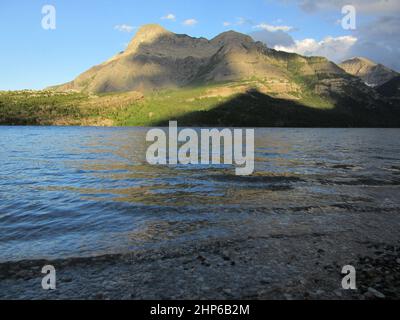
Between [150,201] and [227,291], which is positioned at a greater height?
[150,201]

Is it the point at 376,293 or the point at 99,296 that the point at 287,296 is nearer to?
the point at 376,293

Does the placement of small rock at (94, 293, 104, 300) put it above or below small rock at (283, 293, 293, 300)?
above

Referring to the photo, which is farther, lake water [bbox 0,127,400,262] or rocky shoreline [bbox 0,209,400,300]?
lake water [bbox 0,127,400,262]

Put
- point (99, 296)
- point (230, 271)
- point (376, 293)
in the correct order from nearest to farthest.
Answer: point (99, 296) → point (376, 293) → point (230, 271)

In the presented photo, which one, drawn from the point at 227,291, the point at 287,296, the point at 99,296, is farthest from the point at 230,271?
the point at 99,296

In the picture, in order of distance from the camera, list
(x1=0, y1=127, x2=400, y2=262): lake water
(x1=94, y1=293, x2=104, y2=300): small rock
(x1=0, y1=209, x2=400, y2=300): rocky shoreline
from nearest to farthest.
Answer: (x1=94, y1=293, x2=104, y2=300): small rock → (x1=0, y1=209, x2=400, y2=300): rocky shoreline → (x1=0, y1=127, x2=400, y2=262): lake water

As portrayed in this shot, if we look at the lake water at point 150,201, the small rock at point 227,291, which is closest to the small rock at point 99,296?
the lake water at point 150,201

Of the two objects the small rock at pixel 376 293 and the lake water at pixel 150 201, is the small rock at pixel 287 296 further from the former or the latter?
the lake water at pixel 150 201

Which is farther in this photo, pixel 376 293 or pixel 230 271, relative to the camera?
pixel 230 271

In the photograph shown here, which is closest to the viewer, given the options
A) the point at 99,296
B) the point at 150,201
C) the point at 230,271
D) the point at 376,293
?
the point at 99,296

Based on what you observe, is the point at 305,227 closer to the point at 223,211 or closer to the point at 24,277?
the point at 223,211

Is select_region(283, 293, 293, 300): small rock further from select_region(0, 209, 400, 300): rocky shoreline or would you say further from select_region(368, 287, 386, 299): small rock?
select_region(368, 287, 386, 299): small rock

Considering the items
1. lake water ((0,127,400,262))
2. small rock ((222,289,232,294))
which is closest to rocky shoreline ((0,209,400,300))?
small rock ((222,289,232,294))
